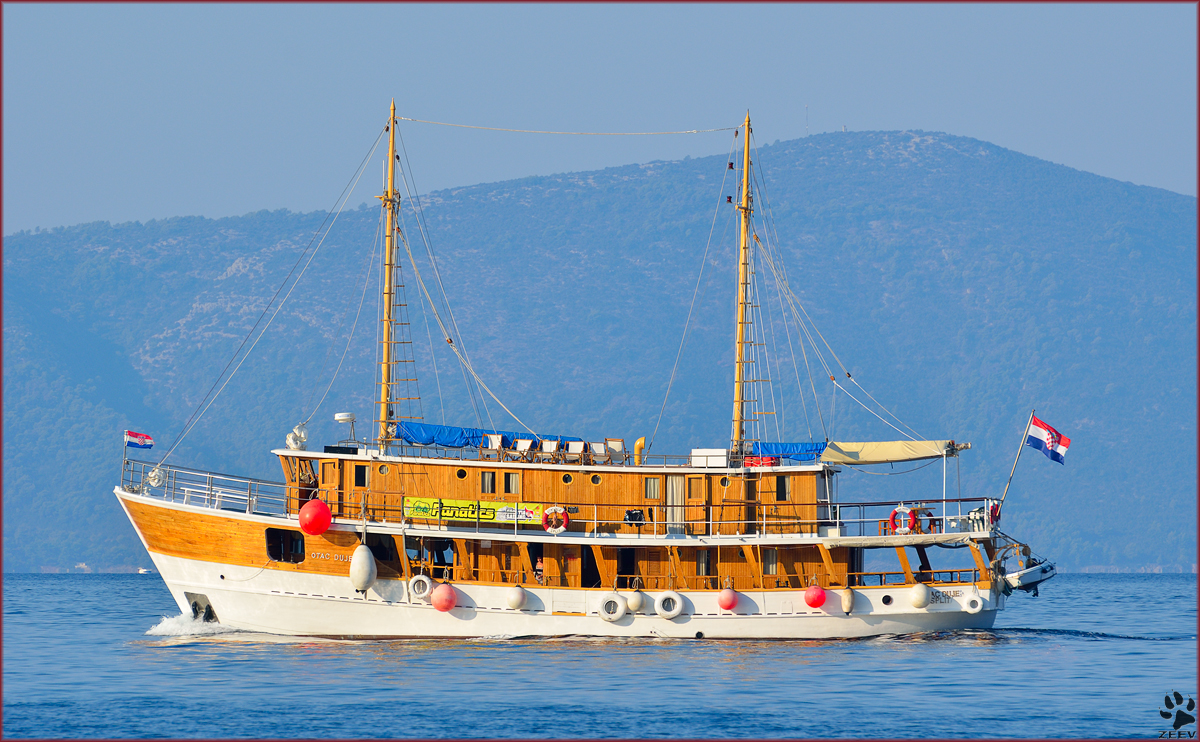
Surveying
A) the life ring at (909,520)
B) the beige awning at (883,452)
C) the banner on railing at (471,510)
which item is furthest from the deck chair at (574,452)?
the life ring at (909,520)

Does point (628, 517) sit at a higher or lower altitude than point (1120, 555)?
higher

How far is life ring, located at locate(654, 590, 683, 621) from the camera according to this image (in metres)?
35.8

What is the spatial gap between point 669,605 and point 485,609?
4926 mm

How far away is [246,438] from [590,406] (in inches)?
1968

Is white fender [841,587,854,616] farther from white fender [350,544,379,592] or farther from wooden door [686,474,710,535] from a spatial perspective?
white fender [350,544,379,592]

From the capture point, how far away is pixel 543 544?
3666 centimetres

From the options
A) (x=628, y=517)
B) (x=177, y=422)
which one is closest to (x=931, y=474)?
(x=177, y=422)

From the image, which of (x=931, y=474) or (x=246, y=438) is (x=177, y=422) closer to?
(x=246, y=438)

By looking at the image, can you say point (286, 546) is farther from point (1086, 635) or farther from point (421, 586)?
point (1086, 635)

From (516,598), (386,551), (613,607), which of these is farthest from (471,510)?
(613,607)

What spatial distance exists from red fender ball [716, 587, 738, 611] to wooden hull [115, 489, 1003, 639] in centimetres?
30

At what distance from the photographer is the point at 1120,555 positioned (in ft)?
522

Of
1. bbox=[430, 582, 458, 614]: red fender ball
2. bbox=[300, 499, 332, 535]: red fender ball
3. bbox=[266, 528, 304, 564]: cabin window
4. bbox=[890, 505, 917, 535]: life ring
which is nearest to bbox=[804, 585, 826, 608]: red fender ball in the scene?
bbox=[890, 505, 917, 535]: life ring

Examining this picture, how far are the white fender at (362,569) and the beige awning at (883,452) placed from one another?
510 inches
